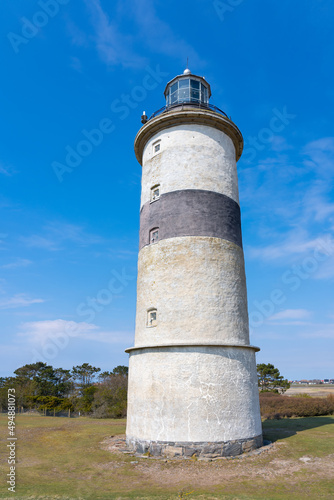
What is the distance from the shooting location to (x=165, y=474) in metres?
9.02

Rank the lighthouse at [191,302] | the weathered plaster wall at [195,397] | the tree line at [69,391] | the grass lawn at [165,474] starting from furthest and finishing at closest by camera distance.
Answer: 1. the tree line at [69,391]
2. the lighthouse at [191,302]
3. the weathered plaster wall at [195,397]
4. the grass lawn at [165,474]

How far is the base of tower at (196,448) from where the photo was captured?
10312 mm

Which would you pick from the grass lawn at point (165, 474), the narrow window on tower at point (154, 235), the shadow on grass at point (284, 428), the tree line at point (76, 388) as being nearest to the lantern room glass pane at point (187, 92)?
the narrow window on tower at point (154, 235)

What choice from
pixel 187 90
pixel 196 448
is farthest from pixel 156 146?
pixel 196 448

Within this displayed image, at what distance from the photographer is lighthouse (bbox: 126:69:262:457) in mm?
10789

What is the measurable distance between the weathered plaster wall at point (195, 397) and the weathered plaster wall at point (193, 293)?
61 cm

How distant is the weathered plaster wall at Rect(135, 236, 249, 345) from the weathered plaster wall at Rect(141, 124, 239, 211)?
2.52 metres

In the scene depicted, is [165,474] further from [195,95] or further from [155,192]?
[195,95]

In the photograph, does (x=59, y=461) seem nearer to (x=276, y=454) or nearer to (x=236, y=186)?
(x=276, y=454)

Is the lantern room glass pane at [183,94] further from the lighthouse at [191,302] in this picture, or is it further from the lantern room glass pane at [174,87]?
the lighthouse at [191,302]

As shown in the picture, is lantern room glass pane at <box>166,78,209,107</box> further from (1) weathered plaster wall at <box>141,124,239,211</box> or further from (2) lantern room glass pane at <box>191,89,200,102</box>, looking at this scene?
(1) weathered plaster wall at <box>141,124,239,211</box>

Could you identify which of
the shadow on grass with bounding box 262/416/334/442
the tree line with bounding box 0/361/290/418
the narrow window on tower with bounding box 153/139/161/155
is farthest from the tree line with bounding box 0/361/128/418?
the narrow window on tower with bounding box 153/139/161/155

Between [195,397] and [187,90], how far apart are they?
14149mm

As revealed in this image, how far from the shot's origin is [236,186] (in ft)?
48.7
